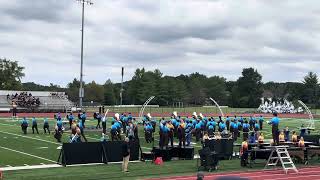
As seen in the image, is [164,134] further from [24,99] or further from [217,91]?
[217,91]

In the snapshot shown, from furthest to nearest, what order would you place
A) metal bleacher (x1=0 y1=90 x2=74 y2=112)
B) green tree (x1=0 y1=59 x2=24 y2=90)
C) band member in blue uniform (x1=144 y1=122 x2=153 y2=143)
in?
green tree (x1=0 y1=59 x2=24 y2=90), metal bleacher (x1=0 y1=90 x2=74 y2=112), band member in blue uniform (x1=144 y1=122 x2=153 y2=143)

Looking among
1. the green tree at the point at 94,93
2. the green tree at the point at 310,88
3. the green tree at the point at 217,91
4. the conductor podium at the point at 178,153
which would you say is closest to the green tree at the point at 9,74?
the green tree at the point at 94,93

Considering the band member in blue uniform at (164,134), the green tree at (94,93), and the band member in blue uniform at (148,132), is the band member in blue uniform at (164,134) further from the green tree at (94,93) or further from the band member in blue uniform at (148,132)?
the green tree at (94,93)

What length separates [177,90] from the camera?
113000 millimetres

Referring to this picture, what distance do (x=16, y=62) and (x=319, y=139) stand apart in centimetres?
8710

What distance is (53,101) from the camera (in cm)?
7731

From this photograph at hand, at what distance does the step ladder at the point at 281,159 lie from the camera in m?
19.0

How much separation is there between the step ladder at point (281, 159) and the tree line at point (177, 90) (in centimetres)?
8805

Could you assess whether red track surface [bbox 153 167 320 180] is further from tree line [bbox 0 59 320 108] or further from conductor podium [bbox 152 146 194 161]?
tree line [bbox 0 59 320 108]

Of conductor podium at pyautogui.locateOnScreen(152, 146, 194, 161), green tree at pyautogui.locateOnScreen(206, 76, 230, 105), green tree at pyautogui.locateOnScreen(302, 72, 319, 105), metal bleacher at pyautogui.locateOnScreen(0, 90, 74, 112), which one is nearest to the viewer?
conductor podium at pyautogui.locateOnScreen(152, 146, 194, 161)

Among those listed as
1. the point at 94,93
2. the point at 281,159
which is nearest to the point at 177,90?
the point at 94,93

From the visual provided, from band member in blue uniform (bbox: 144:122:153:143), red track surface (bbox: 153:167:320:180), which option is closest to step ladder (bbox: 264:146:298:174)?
red track surface (bbox: 153:167:320:180)

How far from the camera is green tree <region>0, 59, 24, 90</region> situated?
337 feet

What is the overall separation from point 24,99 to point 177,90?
153 feet
